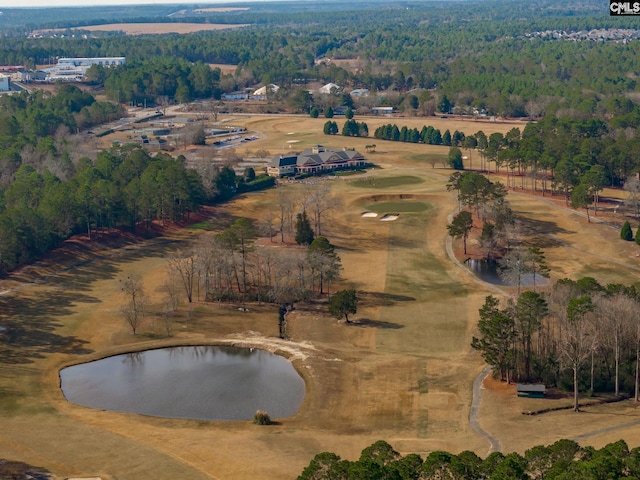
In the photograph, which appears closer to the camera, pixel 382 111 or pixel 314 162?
pixel 314 162

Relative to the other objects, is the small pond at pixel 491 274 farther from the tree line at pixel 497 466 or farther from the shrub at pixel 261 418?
the tree line at pixel 497 466

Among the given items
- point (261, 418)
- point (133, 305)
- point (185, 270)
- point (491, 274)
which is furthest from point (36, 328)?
point (491, 274)

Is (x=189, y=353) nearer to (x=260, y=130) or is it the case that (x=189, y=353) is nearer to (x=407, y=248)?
(x=407, y=248)

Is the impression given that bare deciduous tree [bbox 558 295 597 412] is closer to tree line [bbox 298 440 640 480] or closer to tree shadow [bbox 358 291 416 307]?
tree line [bbox 298 440 640 480]

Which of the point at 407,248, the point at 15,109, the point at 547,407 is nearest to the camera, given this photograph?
the point at 547,407

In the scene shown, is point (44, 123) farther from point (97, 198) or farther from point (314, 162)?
point (97, 198)

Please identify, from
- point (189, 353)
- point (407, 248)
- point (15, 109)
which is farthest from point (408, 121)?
point (189, 353)
